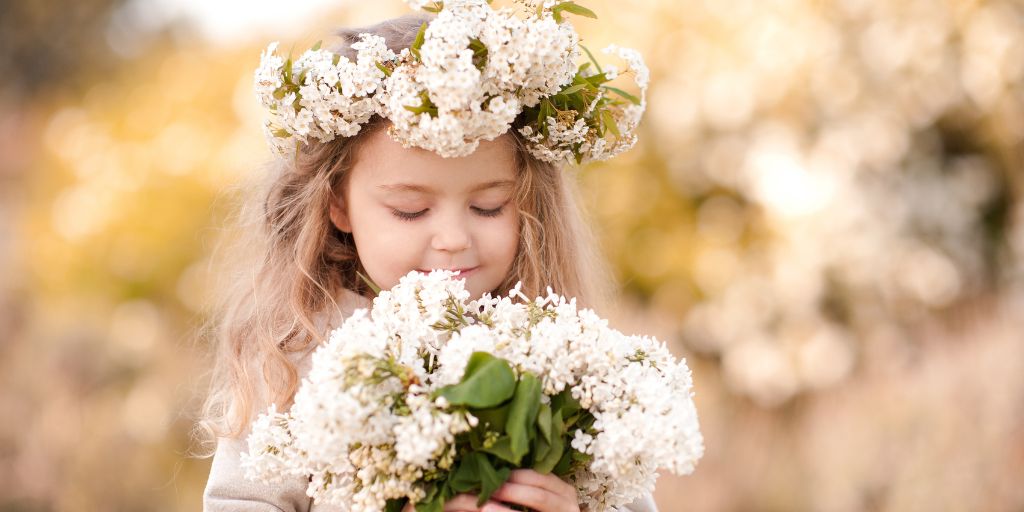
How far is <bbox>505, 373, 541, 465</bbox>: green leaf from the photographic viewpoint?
181 cm

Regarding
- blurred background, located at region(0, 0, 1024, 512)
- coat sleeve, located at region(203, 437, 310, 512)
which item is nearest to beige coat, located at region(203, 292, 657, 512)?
coat sleeve, located at region(203, 437, 310, 512)

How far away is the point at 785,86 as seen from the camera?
7.12 meters

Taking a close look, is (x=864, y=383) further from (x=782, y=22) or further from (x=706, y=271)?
(x=782, y=22)

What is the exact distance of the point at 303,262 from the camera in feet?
8.96

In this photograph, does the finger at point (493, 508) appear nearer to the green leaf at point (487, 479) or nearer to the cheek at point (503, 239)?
the green leaf at point (487, 479)

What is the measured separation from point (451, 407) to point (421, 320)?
236mm

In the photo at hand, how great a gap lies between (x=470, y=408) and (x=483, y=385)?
57 millimetres

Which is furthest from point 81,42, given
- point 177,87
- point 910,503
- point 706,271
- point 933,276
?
point 910,503

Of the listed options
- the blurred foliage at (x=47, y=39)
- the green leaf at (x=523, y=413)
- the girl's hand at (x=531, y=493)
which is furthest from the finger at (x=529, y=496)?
the blurred foliage at (x=47, y=39)

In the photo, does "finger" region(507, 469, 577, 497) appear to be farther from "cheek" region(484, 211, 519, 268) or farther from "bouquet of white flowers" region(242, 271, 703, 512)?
"cheek" region(484, 211, 519, 268)

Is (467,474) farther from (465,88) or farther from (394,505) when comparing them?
(465,88)

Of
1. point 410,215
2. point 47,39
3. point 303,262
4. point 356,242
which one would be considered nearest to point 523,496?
point 410,215

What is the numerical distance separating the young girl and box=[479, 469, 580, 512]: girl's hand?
67mm

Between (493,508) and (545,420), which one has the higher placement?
(545,420)
